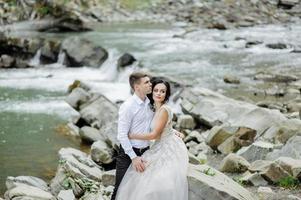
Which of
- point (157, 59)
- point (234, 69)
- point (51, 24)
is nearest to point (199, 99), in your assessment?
point (234, 69)

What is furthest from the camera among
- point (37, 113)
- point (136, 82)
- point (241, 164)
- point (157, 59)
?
point (157, 59)

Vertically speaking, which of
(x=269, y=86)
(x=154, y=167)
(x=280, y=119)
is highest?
(x=154, y=167)

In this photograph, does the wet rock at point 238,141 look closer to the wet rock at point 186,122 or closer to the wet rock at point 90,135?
the wet rock at point 186,122

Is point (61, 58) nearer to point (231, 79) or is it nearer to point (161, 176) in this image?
point (231, 79)

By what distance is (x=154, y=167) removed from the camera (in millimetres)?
6426

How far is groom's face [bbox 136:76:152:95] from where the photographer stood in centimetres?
622

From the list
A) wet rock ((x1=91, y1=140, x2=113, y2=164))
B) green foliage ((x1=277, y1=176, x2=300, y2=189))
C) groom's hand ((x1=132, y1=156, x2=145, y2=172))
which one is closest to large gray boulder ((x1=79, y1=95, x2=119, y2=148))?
wet rock ((x1=91, y1=140, x2=113, y2=164))

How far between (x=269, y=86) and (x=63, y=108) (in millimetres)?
8040

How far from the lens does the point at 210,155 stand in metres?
12.3

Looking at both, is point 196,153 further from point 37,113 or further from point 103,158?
point 37,113

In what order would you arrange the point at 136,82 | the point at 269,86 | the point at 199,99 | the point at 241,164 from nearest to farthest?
the point at 136,82, the point at 241,164, the point at 199,99, the point at 269,86

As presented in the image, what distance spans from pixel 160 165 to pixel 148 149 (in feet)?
0.82

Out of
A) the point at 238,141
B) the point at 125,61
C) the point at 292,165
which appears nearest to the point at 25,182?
the point at 238,141

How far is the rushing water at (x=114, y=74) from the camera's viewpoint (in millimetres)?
15261
